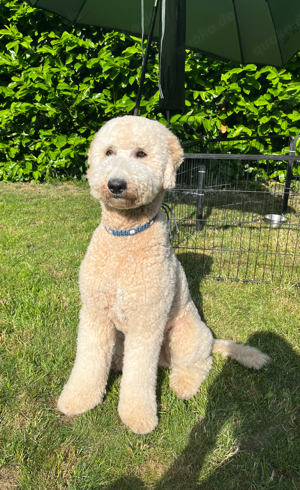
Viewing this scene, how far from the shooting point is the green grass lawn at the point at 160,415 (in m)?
1.59

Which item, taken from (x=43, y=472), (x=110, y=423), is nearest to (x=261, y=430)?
(x=110, y=423)

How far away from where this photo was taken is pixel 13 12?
623 cm

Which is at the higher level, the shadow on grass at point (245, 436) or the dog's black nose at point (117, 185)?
the dog's black nose at point (117, 185)

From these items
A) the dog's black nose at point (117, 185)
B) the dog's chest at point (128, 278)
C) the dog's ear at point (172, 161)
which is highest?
the dog's ear at point (172, 161)

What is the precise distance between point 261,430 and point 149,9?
4.22 metres

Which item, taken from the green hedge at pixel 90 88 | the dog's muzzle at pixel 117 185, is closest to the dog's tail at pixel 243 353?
the dog's muzzle at pixel 117 185

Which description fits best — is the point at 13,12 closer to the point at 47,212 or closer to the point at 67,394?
the point at 47,212

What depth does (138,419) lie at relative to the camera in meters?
1.77

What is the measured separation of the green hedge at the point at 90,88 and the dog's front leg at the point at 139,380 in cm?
467

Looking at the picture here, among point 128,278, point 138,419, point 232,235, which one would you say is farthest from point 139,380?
point 232,235

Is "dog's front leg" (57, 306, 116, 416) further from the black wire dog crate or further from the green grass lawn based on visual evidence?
the black wire dog crate

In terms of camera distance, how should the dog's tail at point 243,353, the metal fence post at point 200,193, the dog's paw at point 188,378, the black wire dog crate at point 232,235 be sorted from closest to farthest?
the dog's paw at point 188,378 < the dog's tail at point 243,353 < the black wire dog crate at point 232,235 < the metal fence post at point 200,193

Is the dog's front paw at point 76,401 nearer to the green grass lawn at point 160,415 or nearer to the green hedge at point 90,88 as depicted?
the green grass lawn at point 160,415

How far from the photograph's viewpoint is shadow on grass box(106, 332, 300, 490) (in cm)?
159
